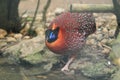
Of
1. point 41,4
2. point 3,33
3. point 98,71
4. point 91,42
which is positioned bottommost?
point 98,71

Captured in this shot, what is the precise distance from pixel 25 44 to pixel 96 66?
40.0 inches

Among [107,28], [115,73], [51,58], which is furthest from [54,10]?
[115,73]

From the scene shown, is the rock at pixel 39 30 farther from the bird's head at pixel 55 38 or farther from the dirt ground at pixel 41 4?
the bird's head at pixel 55 38

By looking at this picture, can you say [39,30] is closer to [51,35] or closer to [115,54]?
[51,35]

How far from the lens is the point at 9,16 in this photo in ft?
19.4

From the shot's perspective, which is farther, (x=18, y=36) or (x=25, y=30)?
(x=25, y=30)

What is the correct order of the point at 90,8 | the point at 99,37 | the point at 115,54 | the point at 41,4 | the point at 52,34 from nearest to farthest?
the point at 90,8
the point at 52,34
the point at 115,54
the point at 99,37
the point at 41,4

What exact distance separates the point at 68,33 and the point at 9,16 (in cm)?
155

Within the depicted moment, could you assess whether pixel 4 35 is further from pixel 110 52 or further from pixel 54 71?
pixel 110 52

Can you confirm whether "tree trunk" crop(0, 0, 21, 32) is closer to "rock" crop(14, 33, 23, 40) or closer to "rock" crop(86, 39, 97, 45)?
"rock" crop(14, 33, 23, 40)

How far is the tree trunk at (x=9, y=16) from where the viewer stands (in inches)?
231

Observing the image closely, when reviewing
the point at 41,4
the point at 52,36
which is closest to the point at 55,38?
the point at 52,36

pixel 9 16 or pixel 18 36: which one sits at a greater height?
pixel 9 16

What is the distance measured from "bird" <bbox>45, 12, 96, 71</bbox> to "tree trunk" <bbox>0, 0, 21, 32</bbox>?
52.3 inches
